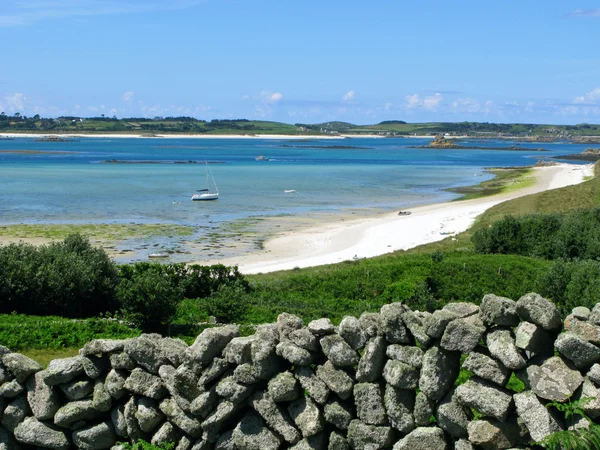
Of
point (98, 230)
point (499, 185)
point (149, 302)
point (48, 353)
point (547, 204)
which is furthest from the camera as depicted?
point (499, 185)

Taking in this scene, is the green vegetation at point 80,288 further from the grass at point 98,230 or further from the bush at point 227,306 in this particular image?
the grass at point 98,230

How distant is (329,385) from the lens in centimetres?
1033

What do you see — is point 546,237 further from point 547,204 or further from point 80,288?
point 547,204

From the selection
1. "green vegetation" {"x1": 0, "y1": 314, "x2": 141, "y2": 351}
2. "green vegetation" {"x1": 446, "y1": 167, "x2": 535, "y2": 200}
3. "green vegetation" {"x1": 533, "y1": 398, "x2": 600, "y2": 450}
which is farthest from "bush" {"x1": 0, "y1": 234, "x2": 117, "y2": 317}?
"green vegetation" {"x1": 446, "y1": 167, "x2": 535, "y2": 200}

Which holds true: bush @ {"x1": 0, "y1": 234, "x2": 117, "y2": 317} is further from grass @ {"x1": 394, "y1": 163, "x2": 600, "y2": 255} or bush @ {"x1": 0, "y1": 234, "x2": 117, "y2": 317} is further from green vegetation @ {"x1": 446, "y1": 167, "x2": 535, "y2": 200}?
green vegetation @ {"x1": 446, "y1": 167, "x2": 535, "y2": 200}

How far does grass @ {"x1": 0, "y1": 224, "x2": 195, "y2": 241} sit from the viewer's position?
57531mm

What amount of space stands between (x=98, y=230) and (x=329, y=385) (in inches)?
2112

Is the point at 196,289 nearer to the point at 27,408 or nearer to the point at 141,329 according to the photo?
the point at 141,329

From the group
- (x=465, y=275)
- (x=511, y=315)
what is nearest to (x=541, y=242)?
(x=465, y=275)

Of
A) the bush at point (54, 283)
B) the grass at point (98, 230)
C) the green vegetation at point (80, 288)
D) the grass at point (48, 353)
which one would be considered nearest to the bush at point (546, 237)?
the green vegetation at point (80, 288)

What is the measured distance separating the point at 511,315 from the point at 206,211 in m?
69.0

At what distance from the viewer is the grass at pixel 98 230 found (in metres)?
57.5

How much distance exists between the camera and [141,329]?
18.9 metres

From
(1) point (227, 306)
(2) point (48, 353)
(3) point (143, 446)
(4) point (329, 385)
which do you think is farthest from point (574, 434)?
(1) point (227, 306)
